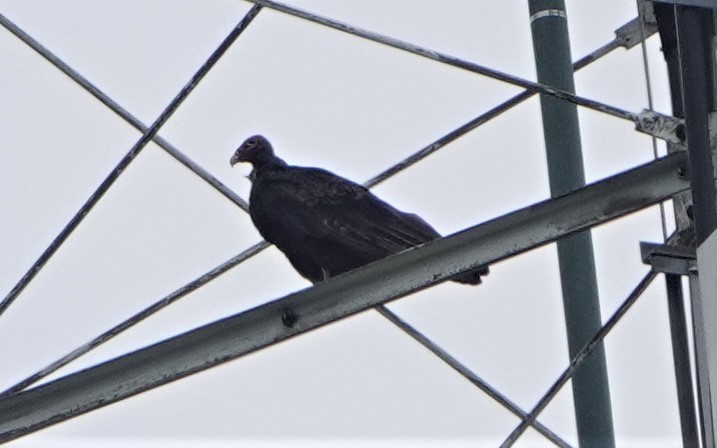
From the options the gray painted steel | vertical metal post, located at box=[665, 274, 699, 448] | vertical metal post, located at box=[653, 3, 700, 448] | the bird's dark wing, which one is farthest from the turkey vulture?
the gray painted steel

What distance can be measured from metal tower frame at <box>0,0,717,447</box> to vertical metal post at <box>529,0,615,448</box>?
2.4 inches

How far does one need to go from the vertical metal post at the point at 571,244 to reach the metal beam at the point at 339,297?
49.1 inches

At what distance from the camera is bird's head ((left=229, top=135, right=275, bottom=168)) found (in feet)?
33.1

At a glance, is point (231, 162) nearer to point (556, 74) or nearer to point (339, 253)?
point (339, 253)

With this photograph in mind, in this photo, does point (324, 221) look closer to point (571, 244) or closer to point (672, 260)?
point (571, 244)

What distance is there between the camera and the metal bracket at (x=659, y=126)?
681 cm

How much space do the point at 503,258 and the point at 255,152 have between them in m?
3.72

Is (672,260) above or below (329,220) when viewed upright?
below

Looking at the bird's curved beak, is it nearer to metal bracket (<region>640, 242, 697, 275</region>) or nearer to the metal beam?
the metal beam

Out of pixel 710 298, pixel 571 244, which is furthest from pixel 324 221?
pixel 710 298

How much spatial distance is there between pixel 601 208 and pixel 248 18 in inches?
86.3

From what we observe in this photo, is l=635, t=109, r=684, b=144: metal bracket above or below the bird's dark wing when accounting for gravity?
below

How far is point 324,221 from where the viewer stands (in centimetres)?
934

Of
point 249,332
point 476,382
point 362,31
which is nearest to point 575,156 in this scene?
point 476,382
